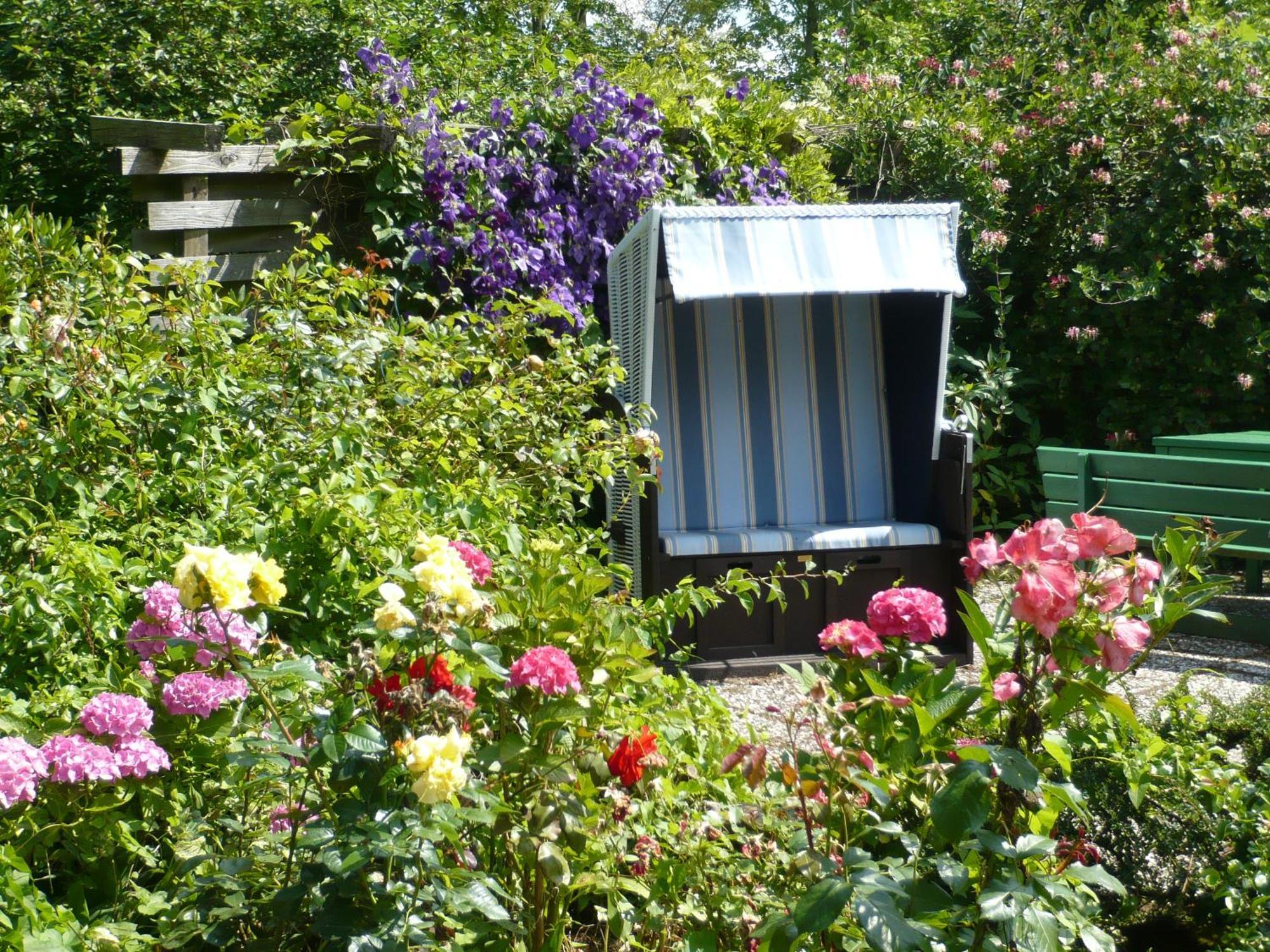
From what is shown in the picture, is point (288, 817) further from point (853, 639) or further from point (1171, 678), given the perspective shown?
point (1171, 678)

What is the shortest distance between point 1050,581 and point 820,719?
45 cm

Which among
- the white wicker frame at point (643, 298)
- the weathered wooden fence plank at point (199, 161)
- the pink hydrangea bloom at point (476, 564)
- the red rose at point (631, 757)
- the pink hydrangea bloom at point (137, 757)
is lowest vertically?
the red rose at point (631, 757)

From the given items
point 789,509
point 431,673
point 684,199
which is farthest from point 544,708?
point 684,199

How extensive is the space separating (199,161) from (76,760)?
324 cm

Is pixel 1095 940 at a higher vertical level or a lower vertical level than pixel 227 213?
lower

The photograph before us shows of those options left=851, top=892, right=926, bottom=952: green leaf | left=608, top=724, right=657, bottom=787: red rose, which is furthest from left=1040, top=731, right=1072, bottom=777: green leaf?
left=608, top=724, right=657, bottom=787: red rose

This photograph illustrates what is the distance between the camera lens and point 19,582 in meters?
2.01

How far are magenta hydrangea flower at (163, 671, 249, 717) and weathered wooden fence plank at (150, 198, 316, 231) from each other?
300cm

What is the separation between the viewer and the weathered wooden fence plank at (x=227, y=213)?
4332 mm

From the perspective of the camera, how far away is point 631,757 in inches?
65.5

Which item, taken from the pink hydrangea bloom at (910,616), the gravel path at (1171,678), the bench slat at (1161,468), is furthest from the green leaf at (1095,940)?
the bench slat at (1161,468)

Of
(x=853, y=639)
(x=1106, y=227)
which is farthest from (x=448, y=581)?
(x=1106, y=227)

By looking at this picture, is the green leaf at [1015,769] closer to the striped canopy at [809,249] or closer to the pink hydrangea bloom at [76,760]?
the pink hydrangea bloom at [76,760]

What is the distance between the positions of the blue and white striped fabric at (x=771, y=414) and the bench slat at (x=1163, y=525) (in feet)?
2.22
